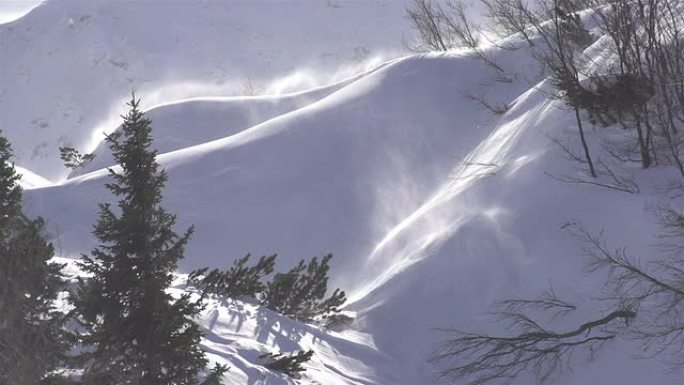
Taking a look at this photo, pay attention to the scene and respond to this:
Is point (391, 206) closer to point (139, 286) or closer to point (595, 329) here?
point (595, 329)

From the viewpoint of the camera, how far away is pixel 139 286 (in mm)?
9164

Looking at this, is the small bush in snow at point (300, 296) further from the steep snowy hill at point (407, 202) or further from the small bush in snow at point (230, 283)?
the steep snowy hill at point (407, 202)

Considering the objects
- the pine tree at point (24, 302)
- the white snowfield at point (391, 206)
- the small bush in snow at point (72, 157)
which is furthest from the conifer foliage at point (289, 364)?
the small bush in snow at point (72, 157)

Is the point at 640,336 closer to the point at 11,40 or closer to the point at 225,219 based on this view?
the point at 225,219

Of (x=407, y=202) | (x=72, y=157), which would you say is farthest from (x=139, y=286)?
(x=72, y=157)

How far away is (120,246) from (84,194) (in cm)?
1278

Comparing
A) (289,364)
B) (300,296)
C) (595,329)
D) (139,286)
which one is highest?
(595,329)

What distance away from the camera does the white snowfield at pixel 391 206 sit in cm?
1433

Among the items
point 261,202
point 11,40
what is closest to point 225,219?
point 261,202

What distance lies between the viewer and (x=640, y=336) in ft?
42.2

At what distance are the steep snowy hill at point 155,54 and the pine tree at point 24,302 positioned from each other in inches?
1639

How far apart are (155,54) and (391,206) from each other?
4768 centimetres

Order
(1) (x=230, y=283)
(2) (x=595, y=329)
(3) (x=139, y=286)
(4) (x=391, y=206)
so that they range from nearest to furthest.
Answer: (3) (x=139, y=286)
(2) (x=595, y=329)
(1) (x=230, y=283)
(4) (x=391, y=206)

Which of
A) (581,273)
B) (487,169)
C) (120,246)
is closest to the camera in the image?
(120,246)
